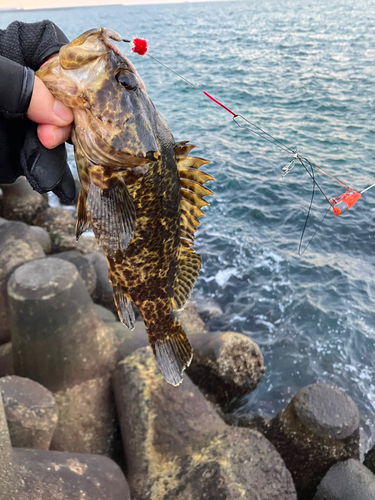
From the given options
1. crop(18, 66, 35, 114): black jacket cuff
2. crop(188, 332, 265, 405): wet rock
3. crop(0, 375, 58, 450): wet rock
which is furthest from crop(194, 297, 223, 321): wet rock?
crop(18, 66, 35, 114): black jacket cuff

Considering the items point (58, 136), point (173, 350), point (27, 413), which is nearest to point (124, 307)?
point (173, 350)

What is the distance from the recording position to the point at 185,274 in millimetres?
3102

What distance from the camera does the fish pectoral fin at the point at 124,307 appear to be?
268cm

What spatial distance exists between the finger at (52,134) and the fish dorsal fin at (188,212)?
0.70 meters

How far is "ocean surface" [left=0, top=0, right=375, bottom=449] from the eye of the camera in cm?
786

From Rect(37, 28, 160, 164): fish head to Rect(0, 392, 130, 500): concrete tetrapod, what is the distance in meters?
2.46

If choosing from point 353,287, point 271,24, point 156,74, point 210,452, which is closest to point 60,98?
point 210,452

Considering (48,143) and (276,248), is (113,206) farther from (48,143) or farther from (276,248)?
(276,248)

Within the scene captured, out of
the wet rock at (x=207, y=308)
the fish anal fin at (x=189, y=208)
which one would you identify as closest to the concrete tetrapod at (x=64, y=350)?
the fish anal fin at (x=189, y=208)

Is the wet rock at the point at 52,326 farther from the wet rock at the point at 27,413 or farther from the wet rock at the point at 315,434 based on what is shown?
the wet rock at the point at 315,434

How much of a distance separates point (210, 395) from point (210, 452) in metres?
2.08

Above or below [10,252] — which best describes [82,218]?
above

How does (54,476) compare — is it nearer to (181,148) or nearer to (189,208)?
(189,208)

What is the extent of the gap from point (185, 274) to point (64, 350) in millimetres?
2548
